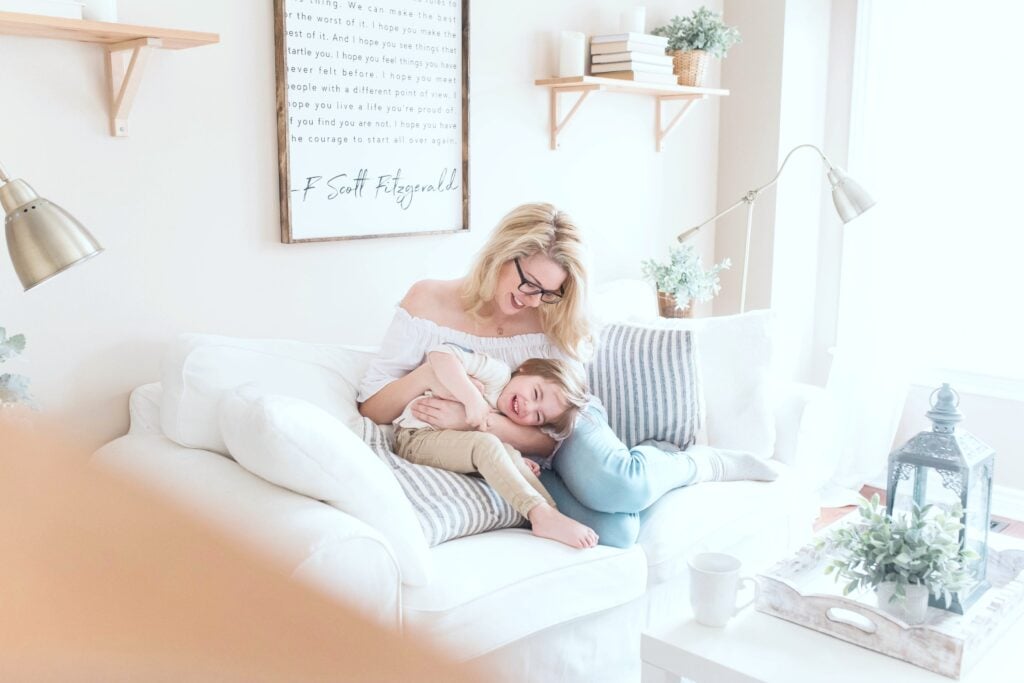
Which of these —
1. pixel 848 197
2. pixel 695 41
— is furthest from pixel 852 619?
pixel 695 41

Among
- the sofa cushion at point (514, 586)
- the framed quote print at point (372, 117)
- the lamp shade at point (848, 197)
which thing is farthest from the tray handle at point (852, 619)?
the framed quote print at point (372, 117)

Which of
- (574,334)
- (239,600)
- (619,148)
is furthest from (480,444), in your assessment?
(239,600)

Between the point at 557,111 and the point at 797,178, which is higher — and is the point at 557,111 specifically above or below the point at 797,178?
above

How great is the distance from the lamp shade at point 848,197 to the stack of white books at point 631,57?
67 cm

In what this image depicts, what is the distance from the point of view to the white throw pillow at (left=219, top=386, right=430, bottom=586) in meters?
1.72

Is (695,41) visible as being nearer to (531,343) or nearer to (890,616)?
(531,343)

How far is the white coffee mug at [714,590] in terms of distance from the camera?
1721 mm

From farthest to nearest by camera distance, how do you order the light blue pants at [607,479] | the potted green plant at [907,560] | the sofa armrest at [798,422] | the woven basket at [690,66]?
the woven basket at [690,66], the sofa armrest at [798,422], the light blue pants at [607,479], the potted green plant at [907,560]

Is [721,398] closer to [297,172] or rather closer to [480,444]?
[480,444]

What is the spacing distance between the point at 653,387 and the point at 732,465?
285mm

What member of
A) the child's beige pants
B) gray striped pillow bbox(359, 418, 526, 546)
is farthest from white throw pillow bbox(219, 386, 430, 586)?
the child's beige pants

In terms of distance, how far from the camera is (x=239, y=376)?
6.75ft

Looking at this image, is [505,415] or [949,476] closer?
[949,476]
